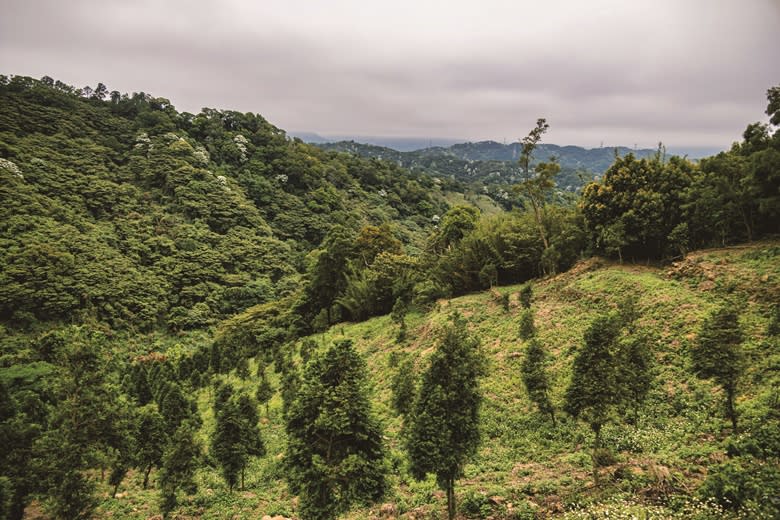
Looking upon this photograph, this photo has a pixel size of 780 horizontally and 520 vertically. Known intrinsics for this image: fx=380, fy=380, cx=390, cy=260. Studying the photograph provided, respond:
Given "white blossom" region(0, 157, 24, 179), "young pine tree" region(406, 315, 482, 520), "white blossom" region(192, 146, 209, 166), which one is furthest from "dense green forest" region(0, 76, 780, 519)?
"white blossom" region(192, 146, 209, 166)

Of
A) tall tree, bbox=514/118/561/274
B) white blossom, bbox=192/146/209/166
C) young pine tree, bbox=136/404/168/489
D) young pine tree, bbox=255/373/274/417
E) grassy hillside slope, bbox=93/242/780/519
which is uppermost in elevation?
white blossom, bbox=192/146/209/166

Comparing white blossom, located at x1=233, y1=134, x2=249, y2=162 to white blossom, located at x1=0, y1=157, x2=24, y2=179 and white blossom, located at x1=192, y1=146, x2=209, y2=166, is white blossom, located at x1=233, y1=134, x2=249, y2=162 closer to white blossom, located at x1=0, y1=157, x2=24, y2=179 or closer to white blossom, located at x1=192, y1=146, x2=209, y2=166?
white blossom, located at x1=192, y1=146, x2=209, y2=166

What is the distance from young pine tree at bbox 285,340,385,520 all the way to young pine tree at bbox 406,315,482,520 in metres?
1.17

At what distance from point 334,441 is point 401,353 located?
673 inches

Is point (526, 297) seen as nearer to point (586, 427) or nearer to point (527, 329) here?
point (527, 329)

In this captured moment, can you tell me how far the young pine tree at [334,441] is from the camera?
9.62 m

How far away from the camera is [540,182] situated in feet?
99.1

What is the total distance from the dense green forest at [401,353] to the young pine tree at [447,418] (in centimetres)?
6

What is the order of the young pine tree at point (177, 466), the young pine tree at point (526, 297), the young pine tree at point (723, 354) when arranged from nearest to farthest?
the young pine tree at point (723, 354), the young pine tree at point (177, 466), the young pine tree at point (526, 297)

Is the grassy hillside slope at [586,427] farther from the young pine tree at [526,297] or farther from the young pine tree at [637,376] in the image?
the young pine tree at [526,297]

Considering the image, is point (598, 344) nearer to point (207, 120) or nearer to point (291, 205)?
point (291, 205)

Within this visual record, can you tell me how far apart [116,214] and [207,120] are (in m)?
47.5

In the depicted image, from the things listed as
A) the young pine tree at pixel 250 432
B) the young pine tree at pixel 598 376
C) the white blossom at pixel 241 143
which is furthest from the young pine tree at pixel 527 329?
the white blossom at pixel 241 143

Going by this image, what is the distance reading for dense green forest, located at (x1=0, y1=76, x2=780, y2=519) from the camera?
33.9 ft
